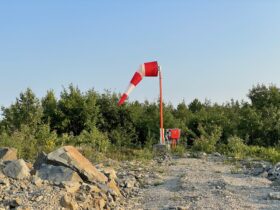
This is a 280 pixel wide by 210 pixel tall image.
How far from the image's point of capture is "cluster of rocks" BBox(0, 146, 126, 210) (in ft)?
21.5

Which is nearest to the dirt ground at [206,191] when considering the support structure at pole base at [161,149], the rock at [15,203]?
the rock at [15,203]

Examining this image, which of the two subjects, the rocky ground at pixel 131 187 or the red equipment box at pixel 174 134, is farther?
the red equipment box at pixel 174 134

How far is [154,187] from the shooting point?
28.9 feet

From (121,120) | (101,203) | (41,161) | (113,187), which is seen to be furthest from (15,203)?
(121,120)

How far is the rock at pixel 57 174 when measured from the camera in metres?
7.57

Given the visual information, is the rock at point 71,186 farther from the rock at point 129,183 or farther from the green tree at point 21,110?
the green tree at point 21,110

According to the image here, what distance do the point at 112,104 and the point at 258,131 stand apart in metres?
5.79

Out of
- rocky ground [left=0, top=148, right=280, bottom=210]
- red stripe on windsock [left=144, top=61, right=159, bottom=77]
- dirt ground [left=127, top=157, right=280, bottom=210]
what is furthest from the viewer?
red stripe on windsock [left=144, top=61, right=159, bottom=77]

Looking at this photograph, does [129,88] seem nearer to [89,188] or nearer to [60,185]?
[89,188]

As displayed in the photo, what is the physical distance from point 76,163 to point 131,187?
1.21 meters

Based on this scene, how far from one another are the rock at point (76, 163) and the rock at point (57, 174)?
0.15 meters

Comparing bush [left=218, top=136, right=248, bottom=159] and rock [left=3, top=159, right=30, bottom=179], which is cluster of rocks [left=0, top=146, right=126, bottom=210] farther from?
bush [left=218, top=136, right=248, bottom=159]

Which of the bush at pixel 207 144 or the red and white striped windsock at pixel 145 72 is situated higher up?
the red and white striped windsock at pixel 145 72

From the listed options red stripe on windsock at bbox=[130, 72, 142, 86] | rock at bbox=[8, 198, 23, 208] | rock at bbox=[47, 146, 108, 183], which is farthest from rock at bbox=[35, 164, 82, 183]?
red stripe on windsock at bbox=[130, 72, 142, 86]
